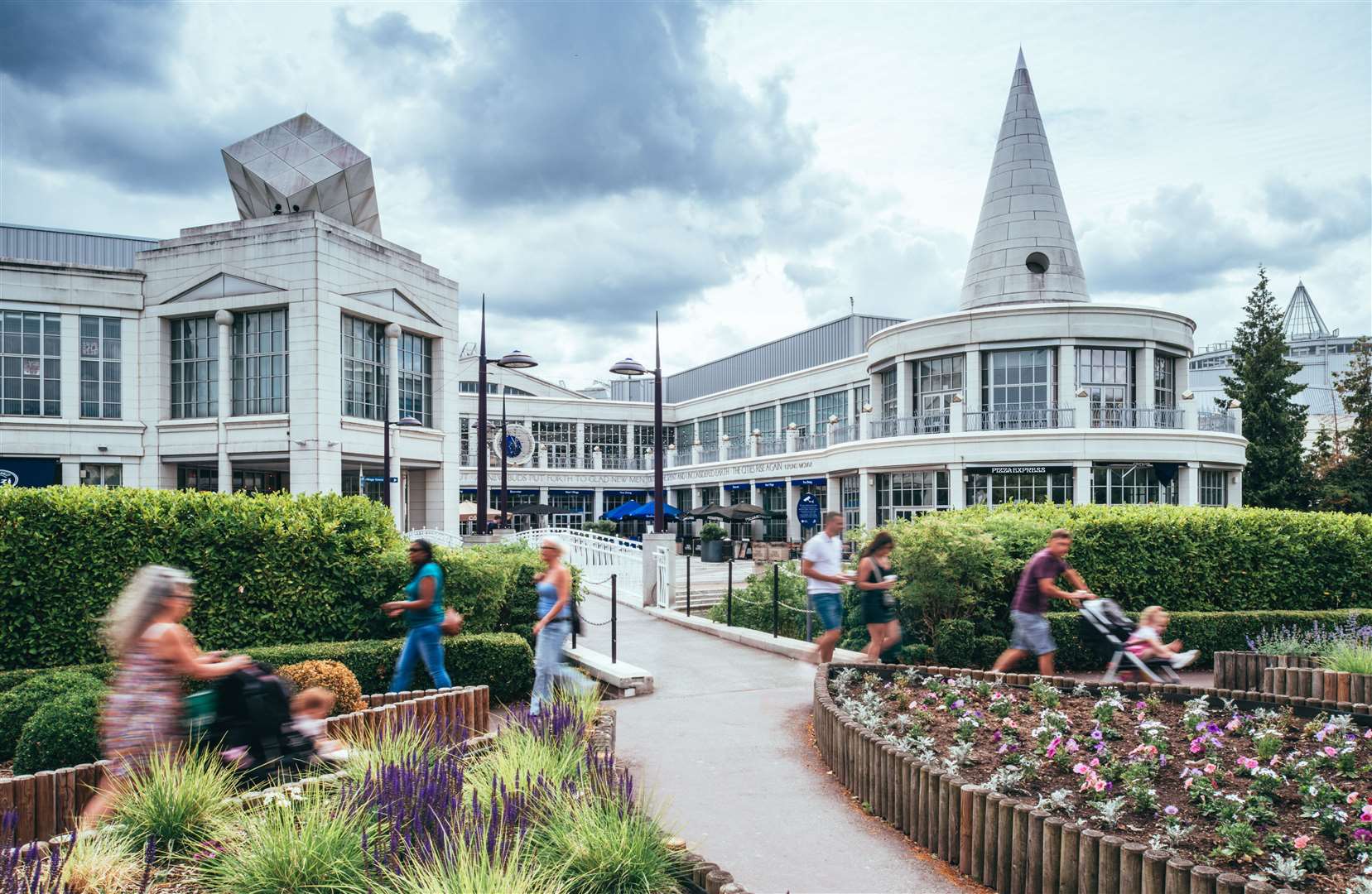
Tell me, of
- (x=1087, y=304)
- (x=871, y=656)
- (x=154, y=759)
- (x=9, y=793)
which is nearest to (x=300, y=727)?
(x=154, y=759)

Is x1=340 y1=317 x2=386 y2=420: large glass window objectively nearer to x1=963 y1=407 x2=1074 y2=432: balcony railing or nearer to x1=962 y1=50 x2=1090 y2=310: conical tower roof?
x1=963 y1=407 x2=1074 y2=432: balcony railing

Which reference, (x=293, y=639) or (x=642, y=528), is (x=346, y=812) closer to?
(x=293, y=639)

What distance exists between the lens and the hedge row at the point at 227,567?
31.6ft

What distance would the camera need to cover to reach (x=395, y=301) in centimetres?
3519

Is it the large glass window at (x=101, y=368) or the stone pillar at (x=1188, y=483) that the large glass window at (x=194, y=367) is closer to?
the large glass window at (x=101, y=368)

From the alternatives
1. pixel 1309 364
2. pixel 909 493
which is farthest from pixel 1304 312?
pixel 909 493

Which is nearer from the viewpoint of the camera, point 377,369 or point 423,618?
point 423,618

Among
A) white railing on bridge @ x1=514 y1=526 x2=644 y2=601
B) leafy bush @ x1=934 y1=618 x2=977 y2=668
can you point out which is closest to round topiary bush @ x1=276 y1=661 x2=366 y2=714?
leafy bush @ x1=934 y1=618 x2=977 y2=668

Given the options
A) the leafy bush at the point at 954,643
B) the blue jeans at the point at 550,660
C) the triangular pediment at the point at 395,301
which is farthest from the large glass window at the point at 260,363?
the blue jeans at the point at 550,660

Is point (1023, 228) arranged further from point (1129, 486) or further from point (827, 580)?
point (827, 580)

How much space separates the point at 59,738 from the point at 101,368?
2966 centimetres

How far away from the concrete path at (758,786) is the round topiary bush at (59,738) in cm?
445

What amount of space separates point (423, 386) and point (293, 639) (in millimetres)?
27334

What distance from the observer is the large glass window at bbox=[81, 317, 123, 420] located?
32281mm
